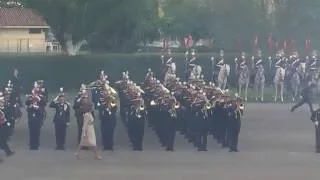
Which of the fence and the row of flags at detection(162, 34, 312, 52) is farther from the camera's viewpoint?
the fence

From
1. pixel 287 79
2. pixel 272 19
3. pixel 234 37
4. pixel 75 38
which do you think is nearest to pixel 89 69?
pixel 75 38

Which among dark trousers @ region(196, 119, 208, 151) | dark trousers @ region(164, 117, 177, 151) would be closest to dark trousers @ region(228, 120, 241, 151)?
dark trousers @ region(196, 119, 208, 151)

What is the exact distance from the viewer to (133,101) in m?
23.4

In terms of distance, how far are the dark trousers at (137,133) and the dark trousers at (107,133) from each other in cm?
48

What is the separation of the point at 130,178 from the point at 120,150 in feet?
15.7

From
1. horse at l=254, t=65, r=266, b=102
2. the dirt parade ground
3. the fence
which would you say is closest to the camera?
the dirt parade ground

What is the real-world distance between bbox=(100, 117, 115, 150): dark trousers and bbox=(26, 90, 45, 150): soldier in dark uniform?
63.6 inches

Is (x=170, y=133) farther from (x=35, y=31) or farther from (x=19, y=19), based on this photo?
(x=35, y=31)

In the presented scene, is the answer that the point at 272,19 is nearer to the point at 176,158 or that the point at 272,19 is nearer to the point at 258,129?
the point at 258,129

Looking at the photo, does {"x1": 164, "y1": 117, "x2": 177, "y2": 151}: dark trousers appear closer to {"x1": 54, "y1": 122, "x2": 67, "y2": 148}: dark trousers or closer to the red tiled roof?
{"x1": 54, "y1": 122, "x2": 67, "y2": 148}: dark trousers

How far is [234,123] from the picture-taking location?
23297 mm

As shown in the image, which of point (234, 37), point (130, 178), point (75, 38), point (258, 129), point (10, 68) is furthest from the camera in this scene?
point (234, 37)

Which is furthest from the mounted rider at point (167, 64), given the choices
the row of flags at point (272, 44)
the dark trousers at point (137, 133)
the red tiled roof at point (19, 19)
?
the red tiled roof at point (19, 19)

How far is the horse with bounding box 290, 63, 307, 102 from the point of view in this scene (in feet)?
128
